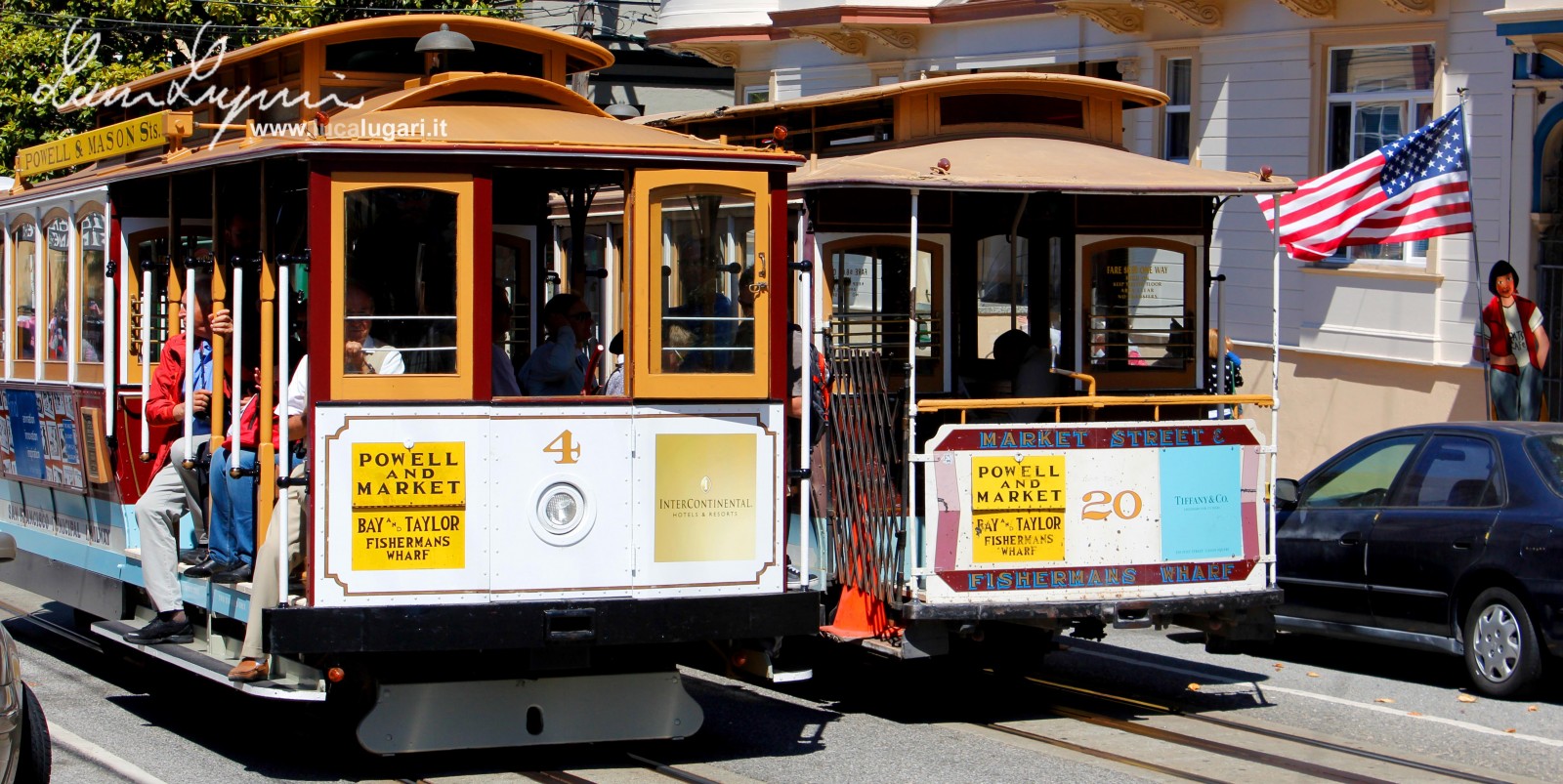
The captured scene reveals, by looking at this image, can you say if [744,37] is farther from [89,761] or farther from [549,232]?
[89,761]

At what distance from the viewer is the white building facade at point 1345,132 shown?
53.2 feet

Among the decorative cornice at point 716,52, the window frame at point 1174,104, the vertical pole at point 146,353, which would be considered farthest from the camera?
the decorative cornice at point 716,52

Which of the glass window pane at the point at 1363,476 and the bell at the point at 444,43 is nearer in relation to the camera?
the bell at the point at 444,43

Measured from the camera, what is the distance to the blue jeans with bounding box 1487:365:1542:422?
1526 centimetres

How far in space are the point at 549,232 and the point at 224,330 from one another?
318 cm

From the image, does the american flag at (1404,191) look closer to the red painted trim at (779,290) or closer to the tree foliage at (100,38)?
the red painted trim at (779,290)

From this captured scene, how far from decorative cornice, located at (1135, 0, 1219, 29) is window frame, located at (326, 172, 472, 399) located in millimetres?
12935

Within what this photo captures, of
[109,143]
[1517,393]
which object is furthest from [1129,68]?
[109,143]

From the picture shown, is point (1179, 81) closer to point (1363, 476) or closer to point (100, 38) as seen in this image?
point (1363, 476)

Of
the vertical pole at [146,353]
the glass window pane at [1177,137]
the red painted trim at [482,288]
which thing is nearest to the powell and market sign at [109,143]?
the vertical pole at [146,353]

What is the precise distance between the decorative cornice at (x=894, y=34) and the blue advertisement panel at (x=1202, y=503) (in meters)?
14.9

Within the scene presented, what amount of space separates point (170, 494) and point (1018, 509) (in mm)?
4202

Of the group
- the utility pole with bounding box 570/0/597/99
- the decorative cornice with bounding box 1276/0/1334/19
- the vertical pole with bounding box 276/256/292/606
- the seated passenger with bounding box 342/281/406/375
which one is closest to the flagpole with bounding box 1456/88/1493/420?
the decorative cornice with bounding box 1276/0/1334/19

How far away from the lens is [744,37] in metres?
25.8
